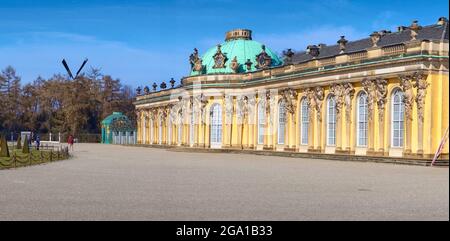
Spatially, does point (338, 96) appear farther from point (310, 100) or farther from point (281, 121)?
point (281, 121)

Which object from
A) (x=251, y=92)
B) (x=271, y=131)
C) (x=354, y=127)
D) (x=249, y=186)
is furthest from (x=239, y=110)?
(x=249, y=186)

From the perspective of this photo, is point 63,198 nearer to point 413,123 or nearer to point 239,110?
point 413,123

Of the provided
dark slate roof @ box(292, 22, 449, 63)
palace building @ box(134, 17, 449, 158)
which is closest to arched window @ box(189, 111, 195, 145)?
palace building @ box(134, 17, 449, 158)

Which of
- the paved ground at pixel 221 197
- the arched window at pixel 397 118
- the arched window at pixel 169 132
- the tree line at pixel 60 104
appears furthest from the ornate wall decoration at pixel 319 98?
the tree line at pixel 60 104

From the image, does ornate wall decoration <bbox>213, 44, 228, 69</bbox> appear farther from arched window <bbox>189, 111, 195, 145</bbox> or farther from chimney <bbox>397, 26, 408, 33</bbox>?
chimney <bbox>397, 26, 408, 33</bbox>

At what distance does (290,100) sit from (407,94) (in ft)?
42.5

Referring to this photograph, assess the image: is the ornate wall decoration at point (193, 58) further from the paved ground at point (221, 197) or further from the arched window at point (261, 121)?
the paved ground at point (221, 197)

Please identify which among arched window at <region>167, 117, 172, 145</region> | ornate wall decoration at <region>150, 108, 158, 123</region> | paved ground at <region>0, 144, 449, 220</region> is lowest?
paved ground at <region>0, 144, 449, 220</region>

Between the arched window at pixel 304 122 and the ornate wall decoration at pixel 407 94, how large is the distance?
35.7 feet

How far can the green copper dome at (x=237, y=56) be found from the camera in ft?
188

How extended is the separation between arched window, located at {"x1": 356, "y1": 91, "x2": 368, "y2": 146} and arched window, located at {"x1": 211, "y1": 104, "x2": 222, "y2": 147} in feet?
64.4

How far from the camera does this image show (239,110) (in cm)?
5581

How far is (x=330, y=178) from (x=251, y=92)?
Result: 32.3 meters

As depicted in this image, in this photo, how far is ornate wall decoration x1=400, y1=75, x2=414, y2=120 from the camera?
116 ft
